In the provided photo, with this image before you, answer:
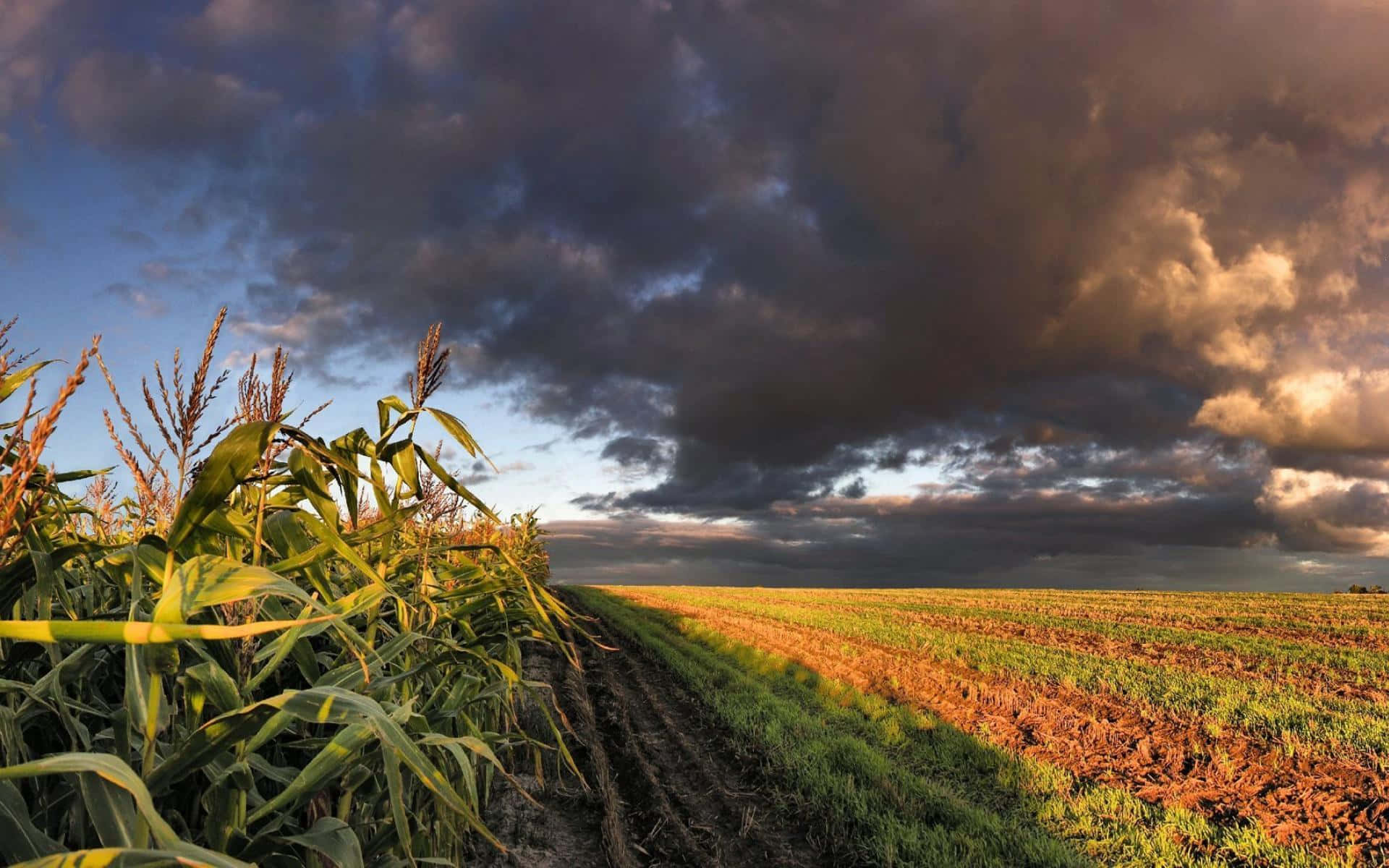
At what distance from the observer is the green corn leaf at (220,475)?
5.26 feet

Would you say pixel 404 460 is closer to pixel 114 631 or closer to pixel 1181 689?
pixel 114 631

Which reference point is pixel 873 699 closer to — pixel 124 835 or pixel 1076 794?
pixel 1076 794

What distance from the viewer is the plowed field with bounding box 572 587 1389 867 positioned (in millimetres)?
6383

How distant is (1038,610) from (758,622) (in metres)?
14.1

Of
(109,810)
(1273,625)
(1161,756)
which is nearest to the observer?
(109,810)

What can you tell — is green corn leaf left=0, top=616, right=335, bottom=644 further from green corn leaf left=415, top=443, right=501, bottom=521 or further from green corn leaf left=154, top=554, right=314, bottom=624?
green corn leaf left=415, top=443, right=501, bottom=521

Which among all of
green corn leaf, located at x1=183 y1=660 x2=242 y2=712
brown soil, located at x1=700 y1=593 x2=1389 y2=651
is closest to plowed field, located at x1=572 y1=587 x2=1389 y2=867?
brown soil, located at x1=700 y1=593 x2=1389 y2=651

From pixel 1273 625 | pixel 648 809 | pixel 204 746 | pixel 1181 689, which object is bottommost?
pixel 1273 625

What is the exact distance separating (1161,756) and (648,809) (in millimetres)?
6732

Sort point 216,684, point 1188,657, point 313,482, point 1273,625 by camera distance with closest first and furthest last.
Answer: point 216,684, point 313,482, point 1188,657, point 1273,625

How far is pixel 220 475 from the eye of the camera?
1611 millimetres

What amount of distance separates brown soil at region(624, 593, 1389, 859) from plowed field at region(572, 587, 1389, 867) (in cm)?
3

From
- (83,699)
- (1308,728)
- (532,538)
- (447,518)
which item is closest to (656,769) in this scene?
(447,518)

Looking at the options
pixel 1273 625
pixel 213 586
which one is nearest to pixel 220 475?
pixel 213 586
